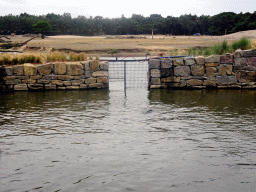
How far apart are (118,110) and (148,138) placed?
3.50 m

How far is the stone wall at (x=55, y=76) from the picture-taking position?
15672 millimetres

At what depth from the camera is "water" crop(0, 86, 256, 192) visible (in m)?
4.75

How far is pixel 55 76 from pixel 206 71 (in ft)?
26.3

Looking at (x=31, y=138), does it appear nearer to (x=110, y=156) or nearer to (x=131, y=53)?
(x=110, y=156)

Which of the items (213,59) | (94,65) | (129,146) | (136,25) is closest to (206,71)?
(213,59)

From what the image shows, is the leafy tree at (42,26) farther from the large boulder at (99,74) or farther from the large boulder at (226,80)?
the large boulder at (226,80)

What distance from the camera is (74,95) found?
14047 mm

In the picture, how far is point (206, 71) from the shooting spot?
15.8 m

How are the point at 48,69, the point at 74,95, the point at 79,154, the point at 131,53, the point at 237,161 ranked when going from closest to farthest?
the point at 237,161 < the point at 79,154 < the point at 74,95 < the point at 48,69 < the point at 131,53

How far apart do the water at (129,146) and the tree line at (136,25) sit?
5643 centimetres

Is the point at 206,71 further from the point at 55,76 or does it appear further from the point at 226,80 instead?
the point at 55,76

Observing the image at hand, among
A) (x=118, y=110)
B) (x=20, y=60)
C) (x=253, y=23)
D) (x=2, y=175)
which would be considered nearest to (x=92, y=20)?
(x=253, y=23)

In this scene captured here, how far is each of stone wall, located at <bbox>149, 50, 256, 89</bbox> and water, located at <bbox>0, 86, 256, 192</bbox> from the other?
162 inches

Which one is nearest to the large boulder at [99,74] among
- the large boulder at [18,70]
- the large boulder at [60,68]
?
the large boulder at [60,68]
